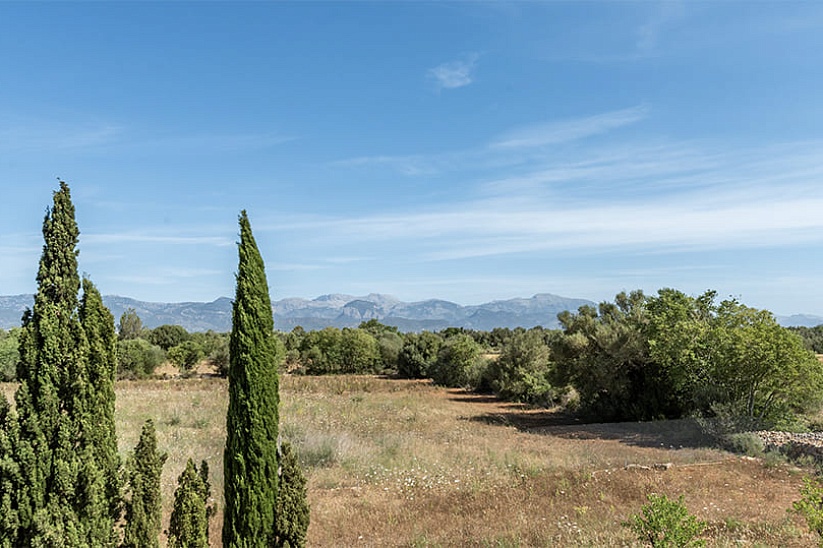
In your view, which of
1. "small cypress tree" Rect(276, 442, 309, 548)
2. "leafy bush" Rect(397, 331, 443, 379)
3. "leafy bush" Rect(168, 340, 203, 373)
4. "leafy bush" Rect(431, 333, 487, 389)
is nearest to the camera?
"small cypress tree" Rect(276, 442, 309, 548)

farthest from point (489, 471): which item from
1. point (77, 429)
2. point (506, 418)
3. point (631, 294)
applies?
point (631, 294)

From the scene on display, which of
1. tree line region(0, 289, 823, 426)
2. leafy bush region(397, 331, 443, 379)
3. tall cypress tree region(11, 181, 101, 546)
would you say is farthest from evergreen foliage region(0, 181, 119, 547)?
leafy bush region(397, 331, 443, 379)

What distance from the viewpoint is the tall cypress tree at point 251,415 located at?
20.4 feet

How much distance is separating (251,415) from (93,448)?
1.73m

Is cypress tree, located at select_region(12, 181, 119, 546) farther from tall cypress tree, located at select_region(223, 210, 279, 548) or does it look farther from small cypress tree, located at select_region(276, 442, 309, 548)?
small cypress tree, located at select_region(276, 442, 309, 548)

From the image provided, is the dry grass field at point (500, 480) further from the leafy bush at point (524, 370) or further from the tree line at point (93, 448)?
the leafy bush at point (524, 370)

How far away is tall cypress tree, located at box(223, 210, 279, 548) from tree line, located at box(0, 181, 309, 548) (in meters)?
0.01

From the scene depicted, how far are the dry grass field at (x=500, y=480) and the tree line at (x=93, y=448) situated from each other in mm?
1841

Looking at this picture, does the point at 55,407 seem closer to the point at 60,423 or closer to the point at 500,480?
the point at 60,423

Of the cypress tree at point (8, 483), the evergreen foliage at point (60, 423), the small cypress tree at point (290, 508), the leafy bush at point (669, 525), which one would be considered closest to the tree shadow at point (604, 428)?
the leafy bush at point (669, 525)

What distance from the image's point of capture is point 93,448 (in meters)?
5.36

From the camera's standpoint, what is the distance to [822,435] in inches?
551

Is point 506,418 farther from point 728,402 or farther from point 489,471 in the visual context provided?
point 489,471

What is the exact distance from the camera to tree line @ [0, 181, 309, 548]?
5.10 meters
